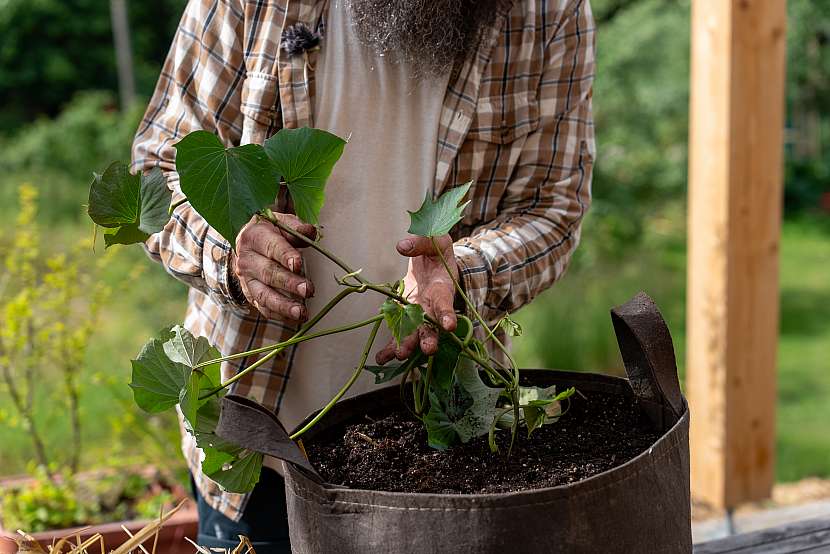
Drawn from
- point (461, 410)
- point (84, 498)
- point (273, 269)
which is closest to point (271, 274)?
point (273, 269)

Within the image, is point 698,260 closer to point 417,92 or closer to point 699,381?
point 699,381

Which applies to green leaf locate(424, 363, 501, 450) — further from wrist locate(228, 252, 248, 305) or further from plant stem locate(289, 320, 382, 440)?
wrist locate(228, 252, 248, 305)

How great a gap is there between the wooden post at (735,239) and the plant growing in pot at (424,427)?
1914 mm

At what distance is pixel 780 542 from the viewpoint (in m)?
1.29

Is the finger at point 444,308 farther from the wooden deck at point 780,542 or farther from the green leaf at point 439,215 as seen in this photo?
the wooden deck at point 780,542

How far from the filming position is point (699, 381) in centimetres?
300

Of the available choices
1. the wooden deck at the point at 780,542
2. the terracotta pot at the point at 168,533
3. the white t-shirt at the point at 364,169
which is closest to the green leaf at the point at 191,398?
the white t-shirt at the point at 364,169

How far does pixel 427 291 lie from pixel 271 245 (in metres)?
0.18

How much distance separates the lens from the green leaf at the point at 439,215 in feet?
2.98

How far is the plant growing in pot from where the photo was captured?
0.76m

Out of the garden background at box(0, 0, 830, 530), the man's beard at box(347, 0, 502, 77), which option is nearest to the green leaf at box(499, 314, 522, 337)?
the man's beard at box(347, 0, 502, 77)

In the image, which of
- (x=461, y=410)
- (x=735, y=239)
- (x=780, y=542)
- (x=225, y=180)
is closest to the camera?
(x=225, y=180)

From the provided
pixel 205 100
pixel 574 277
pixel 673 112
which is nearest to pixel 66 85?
pixel 673 112

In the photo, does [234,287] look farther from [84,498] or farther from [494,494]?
[84,498]
